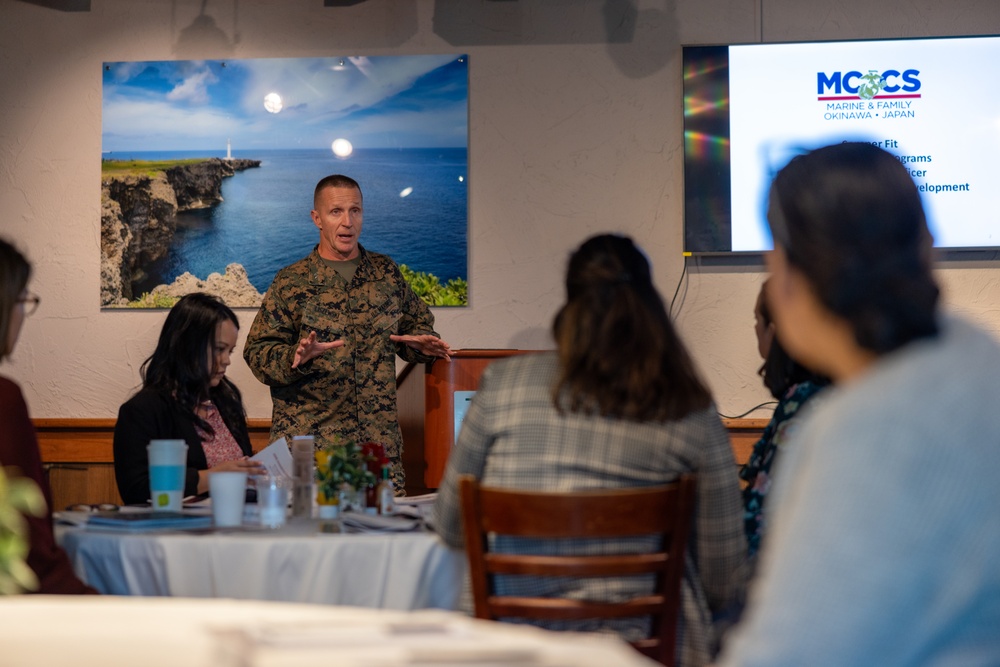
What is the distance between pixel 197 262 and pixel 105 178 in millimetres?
620

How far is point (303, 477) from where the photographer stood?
2580 millimetres

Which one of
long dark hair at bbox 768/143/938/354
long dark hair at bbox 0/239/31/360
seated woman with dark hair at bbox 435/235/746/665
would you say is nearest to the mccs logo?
seated woman with dark hair at bbox 435/235/746/665

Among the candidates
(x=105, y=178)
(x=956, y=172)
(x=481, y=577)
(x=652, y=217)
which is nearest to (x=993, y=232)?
(x=956, y=172)

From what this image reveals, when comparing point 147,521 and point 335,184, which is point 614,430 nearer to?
point 147,521

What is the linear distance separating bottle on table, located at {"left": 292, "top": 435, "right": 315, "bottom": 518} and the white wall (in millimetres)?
2541

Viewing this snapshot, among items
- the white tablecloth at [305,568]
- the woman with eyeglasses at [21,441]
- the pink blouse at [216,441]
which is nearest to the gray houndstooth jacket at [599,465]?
the white tablecloth at [305,568]

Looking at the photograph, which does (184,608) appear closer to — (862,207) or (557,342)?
(862,207)

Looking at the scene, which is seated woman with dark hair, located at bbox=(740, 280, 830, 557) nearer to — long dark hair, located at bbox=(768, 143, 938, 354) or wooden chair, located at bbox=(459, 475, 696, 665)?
wooden chair, located at bbox=(459, 475, 696, 665)

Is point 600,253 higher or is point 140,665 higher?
point 600,253

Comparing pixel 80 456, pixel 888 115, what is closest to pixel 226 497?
pixel 80 456

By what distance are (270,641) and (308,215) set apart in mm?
4333

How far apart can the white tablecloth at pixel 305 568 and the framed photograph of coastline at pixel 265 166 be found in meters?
2.96

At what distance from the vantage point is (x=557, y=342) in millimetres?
2125

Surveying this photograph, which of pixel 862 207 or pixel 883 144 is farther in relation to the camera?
pixel 883 144
